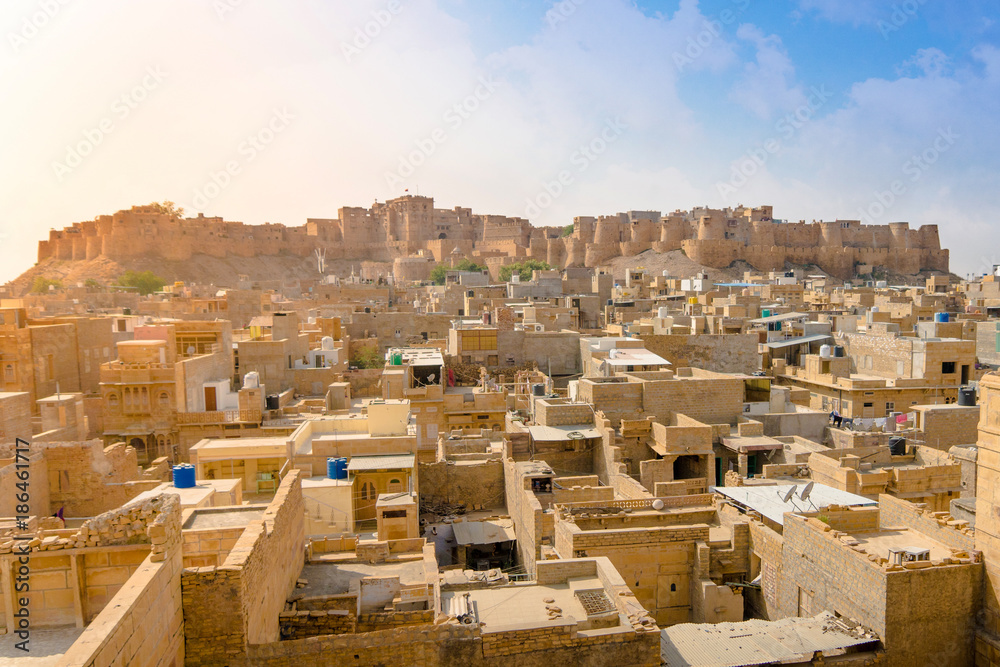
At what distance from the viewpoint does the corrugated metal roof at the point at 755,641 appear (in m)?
7.58

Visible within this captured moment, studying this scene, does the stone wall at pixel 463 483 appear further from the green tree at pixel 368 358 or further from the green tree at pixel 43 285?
the green tree at pixel 43 285

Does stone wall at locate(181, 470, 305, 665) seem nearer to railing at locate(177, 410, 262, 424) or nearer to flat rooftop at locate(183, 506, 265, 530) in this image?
flat rooftop at locate(183, 506, 265, 530)

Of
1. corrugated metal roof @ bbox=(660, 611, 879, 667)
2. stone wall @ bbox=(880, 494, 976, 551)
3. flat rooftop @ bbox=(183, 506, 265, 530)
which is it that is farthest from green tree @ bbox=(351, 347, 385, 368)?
corrugated metal roof @ bbox=(660, 611, 879, 667)

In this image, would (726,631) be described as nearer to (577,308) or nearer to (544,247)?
(577,308)

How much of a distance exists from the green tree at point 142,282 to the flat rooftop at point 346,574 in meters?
53.3

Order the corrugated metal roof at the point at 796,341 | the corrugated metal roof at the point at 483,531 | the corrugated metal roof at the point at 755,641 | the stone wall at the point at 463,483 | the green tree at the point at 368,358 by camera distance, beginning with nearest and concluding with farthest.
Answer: the corrugated metal roof at the point at 755,641 → the corrugated metal roof at the point at 483,531 → the stone wall at the point at 463,483 → the corrugated metal roof at the point at 796,341 → the green tree at the point at 368,358

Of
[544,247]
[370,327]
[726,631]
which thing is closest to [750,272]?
[544,247]

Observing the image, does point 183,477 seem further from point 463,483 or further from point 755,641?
point 755,641

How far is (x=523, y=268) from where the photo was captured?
61969mm

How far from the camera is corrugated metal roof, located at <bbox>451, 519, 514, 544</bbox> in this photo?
12133 millimetres

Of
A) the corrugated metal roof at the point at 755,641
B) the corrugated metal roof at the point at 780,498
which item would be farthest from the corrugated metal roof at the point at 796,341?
the corrugated metal roof at the point at 755,641

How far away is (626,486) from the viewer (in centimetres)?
1294

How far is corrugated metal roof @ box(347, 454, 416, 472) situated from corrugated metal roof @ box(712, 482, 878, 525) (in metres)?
5.20

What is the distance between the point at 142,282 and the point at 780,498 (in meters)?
56.1
